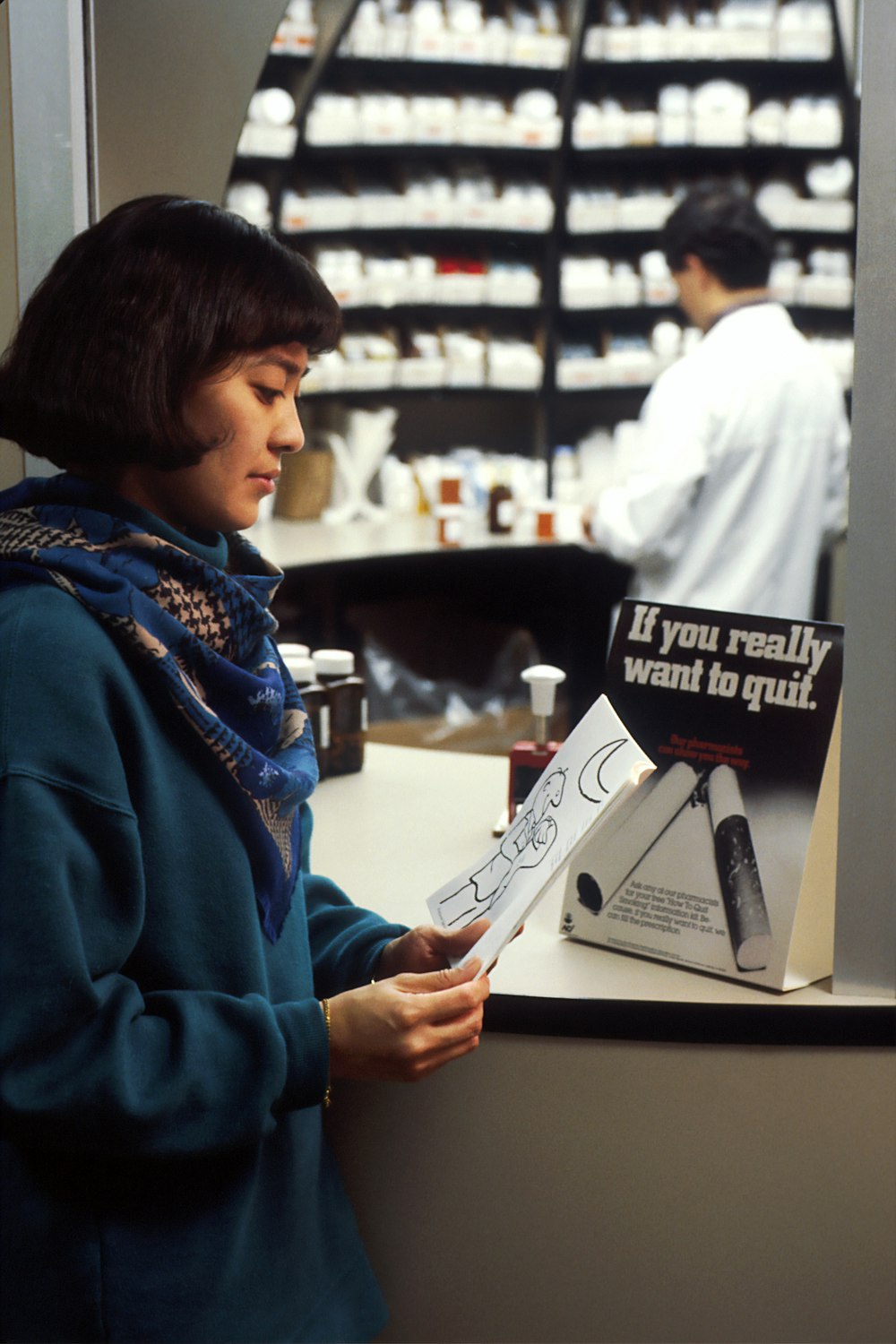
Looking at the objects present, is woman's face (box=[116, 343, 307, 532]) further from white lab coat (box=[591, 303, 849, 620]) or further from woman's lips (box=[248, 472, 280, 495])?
white lab coat (box=[591, 303, 849, 620])

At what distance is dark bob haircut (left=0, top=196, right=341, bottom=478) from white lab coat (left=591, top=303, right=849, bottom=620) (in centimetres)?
255

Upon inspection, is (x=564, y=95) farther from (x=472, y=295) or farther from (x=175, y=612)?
(x=175, y=612)

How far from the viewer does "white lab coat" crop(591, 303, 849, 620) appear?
11.4ft

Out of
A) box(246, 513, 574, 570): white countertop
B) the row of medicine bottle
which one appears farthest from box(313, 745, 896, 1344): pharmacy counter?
box(246, 513, 574, 570): white countertop

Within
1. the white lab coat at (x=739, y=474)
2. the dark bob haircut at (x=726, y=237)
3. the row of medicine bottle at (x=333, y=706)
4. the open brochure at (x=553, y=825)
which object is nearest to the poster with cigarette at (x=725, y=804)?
the open brochure at (x=553, y=825)

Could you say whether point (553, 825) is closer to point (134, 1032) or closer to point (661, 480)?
point (134, 1032)

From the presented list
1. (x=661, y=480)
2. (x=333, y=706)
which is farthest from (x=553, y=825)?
(x=661, y=480)

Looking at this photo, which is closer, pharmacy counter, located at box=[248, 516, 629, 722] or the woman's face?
the woman's face

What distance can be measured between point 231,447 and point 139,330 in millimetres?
118

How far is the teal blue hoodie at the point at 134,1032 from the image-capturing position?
90 centimetres

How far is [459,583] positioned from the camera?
527 centimetres

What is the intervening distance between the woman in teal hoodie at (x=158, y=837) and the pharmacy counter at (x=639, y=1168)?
204mm

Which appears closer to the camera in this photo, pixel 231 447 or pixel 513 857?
Answer: pixel 231 447

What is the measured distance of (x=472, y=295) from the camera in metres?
5.52
